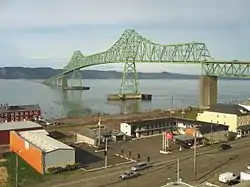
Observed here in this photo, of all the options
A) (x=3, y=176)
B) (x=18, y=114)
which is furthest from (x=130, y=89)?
(x=3, y=176)

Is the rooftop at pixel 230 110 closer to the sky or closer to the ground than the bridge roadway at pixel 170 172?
closer to the sky

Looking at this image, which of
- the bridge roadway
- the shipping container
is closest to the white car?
the bridge roadway

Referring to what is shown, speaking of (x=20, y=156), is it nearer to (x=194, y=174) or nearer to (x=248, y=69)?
(x=194, y=174)

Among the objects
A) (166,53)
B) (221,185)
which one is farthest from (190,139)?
(166,53)

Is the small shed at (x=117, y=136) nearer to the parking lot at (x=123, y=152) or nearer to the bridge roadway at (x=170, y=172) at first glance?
the parking lot at (x=123, y=152)

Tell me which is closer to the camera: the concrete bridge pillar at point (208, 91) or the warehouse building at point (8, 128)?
the warehouse building at point (8, 128)

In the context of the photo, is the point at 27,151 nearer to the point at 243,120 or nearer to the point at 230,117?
the point at 230,117

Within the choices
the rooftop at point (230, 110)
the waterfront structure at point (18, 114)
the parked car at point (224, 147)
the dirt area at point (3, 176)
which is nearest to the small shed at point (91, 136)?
the dirt area at point (3, 176)
